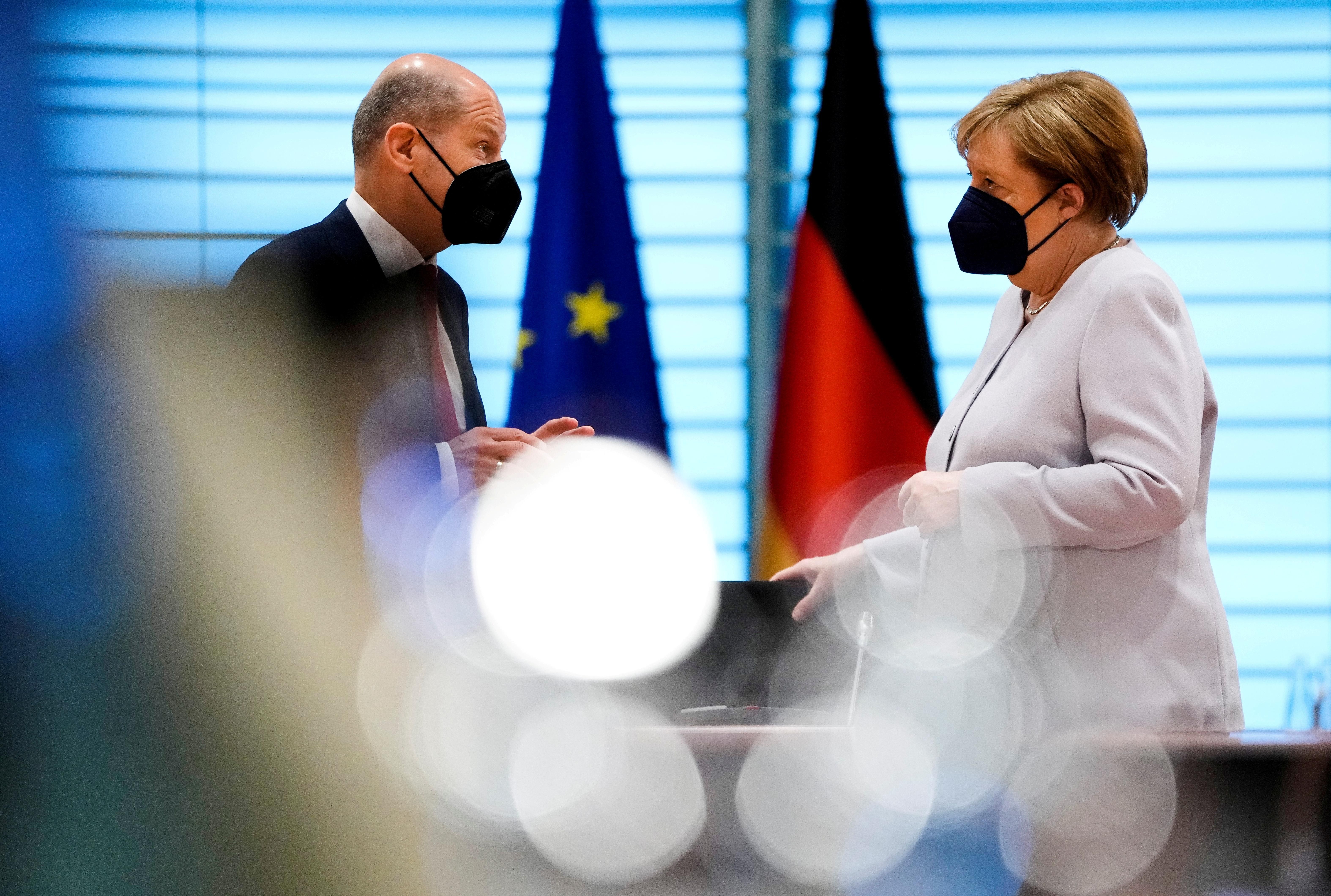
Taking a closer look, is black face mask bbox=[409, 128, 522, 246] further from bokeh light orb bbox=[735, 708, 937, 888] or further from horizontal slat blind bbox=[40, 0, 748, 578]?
horizontal slat blind bbox=[40, 0, 748, 578]

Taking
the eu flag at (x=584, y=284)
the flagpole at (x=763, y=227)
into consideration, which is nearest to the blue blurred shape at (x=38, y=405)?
the eu flag at (x=584, y=284)

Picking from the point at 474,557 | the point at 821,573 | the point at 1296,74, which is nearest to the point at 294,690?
the point at 474,557

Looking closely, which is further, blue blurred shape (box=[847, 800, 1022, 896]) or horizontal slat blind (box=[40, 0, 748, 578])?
horizontal slat blind (box=[40, 0, 748, 578])

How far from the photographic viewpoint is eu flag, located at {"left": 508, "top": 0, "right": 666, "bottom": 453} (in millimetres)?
3615

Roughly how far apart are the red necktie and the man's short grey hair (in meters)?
0.27

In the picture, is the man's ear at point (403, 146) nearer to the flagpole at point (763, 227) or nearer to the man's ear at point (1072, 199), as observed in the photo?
the man's ear at point (1072, 199)

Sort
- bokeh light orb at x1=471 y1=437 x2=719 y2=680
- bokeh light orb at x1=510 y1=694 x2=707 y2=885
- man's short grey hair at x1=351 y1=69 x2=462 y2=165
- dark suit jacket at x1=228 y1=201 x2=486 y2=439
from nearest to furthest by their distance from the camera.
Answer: dark suit jacket at x1=228 y1=201 x2=486 y2=439 → bokeh light orb at x1=510 y1=694 x2=707 y2=885 → bokeh light orb at x1=471 y1=437 x2=719 y2=680 → man's short grey hair at x1=351 y1=69 x2=462 y2=165

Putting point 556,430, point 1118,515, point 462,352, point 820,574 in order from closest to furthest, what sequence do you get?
point 1118,515
point 820,574
point 556,430
point 462,352

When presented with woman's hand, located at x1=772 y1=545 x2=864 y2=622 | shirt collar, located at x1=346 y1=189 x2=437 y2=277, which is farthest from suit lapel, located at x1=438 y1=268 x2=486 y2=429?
woman's hand, located at x1=772 y1=545 x2=864 y2=622

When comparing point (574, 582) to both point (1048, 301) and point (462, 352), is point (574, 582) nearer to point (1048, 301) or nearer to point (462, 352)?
point (462, 352)

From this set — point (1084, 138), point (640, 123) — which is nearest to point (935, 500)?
point (1084, 138)

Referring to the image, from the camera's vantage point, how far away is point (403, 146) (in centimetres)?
216

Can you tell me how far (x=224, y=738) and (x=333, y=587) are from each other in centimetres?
9

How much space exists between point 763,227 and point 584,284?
0.80 meters
